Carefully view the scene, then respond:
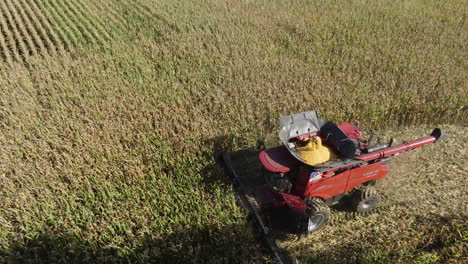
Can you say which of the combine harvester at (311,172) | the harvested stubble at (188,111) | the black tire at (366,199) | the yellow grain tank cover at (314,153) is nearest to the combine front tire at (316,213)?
the combine harvester at (311,172)

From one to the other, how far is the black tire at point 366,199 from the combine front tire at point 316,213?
753 mm

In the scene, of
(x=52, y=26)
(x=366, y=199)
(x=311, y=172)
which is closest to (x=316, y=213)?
(x=311, y=172)

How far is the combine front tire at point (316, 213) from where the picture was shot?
454 centimetres

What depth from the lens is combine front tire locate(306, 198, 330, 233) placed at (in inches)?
179

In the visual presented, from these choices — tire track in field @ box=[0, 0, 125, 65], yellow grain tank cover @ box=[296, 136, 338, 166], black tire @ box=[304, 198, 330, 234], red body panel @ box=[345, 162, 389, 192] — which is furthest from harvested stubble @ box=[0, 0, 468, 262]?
yellow grain tank cover @ box=[296, 136, 338, 166]

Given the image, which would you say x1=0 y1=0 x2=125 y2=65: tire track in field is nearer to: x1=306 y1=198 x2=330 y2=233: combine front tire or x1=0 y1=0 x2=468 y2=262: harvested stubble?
x1=0 y1=0 x2=468 y2=262: harvested stubble

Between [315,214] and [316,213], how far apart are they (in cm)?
2

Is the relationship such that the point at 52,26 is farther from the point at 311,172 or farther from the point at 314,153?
the point at 311,172

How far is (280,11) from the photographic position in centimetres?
1492

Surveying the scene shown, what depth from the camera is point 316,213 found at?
4.54 metres

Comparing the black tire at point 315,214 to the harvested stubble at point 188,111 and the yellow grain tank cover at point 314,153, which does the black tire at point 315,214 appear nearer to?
the harvested stubble at point 188,111

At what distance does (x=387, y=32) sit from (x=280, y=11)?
16.7 ft

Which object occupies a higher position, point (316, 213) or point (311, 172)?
point (311, 172)

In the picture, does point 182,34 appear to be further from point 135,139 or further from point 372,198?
point 372,198
